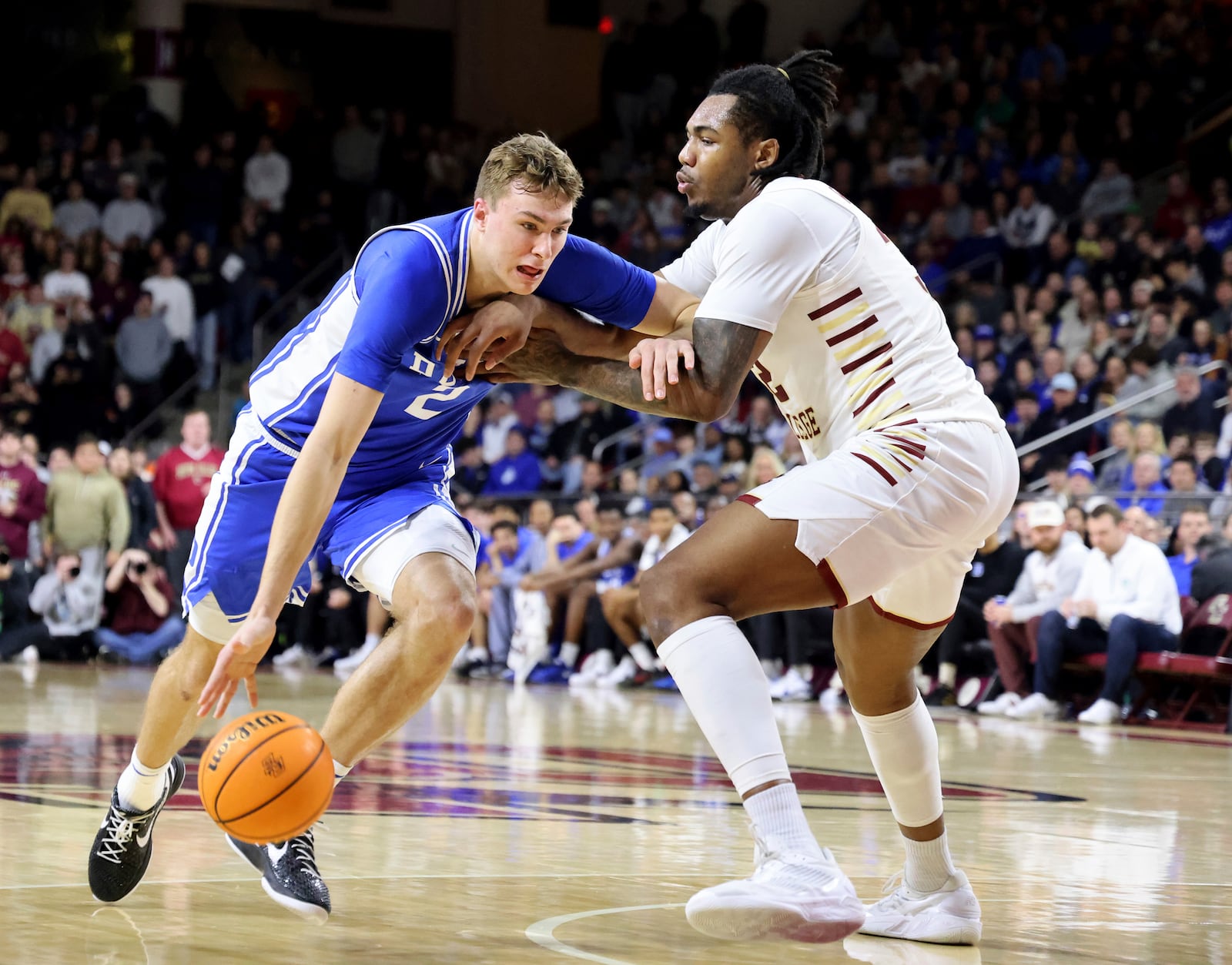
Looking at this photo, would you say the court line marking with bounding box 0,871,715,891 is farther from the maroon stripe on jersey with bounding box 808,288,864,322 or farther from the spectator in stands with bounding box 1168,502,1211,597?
the spectator in stands with bounding box 1168,502,1211,597

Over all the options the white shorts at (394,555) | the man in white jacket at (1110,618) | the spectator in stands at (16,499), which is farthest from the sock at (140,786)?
the spectator in stands at (16,499)

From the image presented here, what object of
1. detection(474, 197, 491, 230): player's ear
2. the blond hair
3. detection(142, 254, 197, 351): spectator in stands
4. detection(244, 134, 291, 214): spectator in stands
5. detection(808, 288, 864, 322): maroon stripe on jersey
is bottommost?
detection(808, 288, 864, 322): maroon stripe on jersey

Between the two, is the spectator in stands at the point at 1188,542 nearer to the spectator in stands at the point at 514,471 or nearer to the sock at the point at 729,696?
the spectator in stands at the point at 514,471

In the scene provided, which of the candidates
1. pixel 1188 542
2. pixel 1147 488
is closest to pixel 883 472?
pixel 1188 542

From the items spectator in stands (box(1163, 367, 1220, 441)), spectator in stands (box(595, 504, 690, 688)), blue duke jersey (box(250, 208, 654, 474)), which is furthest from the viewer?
spectator in stands (box(595, 504, 690, 688))

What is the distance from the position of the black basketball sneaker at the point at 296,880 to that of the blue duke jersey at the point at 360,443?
2.34 ft

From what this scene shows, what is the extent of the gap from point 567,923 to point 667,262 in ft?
51.2

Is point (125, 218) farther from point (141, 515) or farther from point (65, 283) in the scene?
point (141, 515)

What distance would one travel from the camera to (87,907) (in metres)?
3.94

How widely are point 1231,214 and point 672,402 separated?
506 inches

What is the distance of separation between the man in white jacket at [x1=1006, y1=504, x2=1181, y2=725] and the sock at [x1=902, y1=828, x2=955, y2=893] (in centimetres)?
700

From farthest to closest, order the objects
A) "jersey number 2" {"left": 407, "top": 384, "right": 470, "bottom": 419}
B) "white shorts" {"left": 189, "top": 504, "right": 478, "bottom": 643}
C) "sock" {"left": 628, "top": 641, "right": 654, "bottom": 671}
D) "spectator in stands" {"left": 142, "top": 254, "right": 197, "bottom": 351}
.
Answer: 1. "spectator in stands" {"left": 142, "top": 254, "right": 197, "bottom": 351}
2. "sock" {"left": 628, "top": 641, "right": 654, "bottom": 671}
3. "jersey number 2" {"left": 407, "top": 384, "right": 470, "bottom": 419}
4. "white shorts" {"left": 189, "top": 504, "right": 478, "bottom": 643}

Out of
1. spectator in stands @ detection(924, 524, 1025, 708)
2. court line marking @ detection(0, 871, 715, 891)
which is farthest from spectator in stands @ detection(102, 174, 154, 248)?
court line marking @ detection(0, 871, 715, 891)

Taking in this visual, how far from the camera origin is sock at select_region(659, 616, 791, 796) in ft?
11.5
